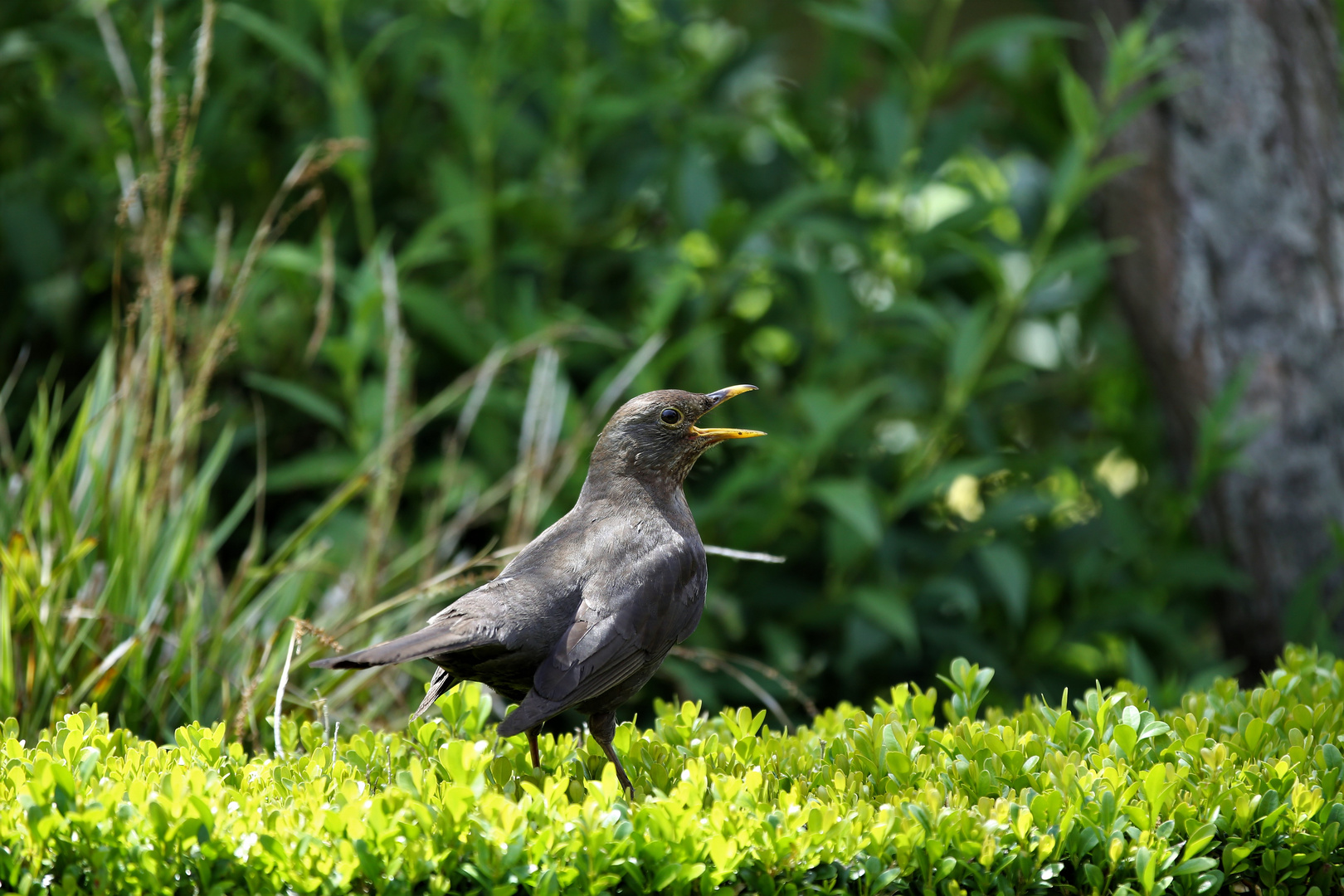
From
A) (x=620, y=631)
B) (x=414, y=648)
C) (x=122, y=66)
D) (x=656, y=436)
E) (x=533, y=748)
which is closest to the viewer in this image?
(x=414, y=648)

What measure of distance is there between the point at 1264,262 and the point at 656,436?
3.22 meters

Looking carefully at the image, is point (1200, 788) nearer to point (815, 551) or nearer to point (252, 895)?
point (252, 895)

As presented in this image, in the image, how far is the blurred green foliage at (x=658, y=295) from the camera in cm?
442

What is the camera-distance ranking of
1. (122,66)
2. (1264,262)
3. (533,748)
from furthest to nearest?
(1264,262)
(122,66)
(533,748)

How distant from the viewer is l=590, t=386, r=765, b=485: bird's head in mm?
2777

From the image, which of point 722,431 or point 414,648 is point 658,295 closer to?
point 722,431

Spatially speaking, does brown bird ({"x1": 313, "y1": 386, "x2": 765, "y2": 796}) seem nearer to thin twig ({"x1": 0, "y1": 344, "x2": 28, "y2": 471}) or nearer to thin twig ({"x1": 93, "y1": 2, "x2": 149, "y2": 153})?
thin twig ({"x1": 0, "y1": 344, "x2": 28, "y2": 471})

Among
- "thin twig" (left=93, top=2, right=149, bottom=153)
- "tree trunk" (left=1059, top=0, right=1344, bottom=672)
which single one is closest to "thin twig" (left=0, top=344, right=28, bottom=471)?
"thin twig" (left=93, top=2, right=149, bottom=153)

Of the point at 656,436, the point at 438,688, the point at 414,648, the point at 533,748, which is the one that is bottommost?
the point at 533,748

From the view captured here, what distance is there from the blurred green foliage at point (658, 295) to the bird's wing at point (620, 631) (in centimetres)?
145

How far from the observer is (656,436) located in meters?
2.78

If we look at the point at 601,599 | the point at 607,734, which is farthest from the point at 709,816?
the point at 601,599

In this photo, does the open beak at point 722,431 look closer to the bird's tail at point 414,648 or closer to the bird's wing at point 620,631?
the bird's wing at point 620,631

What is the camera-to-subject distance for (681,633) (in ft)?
8.62
